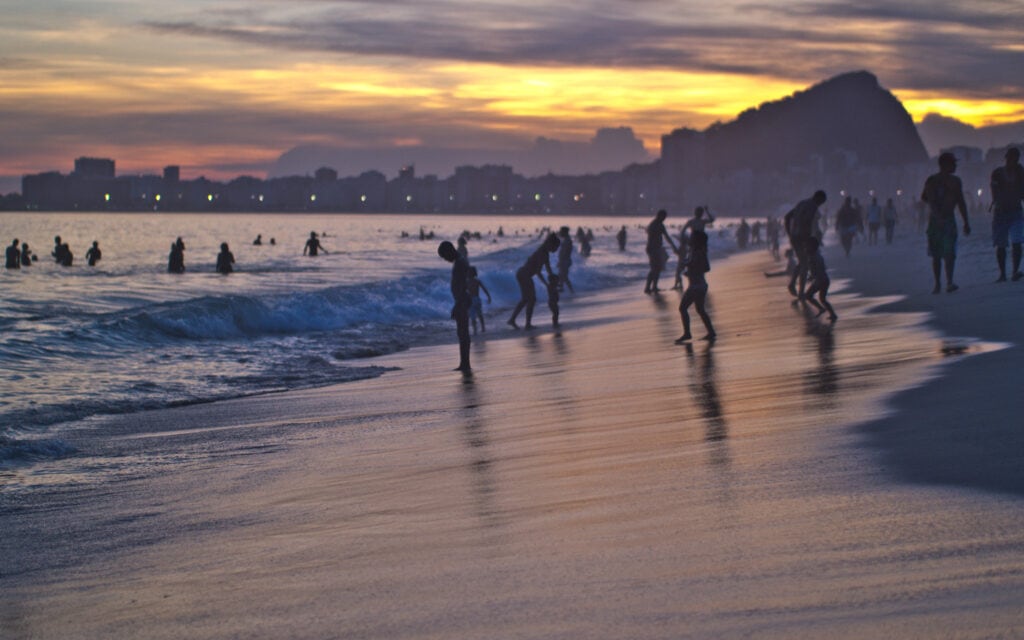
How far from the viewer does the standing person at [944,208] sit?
15.0m

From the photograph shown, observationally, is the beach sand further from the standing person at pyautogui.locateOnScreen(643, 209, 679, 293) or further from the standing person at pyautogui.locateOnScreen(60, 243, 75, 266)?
the standing person at pyautogui.locateOnScreen(60, 243, 75, 266)

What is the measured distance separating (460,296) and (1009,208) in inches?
306

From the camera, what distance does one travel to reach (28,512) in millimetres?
6500

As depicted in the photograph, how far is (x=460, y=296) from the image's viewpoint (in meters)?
14.1

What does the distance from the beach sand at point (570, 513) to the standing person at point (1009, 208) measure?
5145 mm

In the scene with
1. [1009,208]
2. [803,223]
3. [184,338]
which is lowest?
[184,338]

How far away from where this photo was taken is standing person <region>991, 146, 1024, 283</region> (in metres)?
14.8

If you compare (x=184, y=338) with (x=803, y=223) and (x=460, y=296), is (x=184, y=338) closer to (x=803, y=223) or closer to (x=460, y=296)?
(x=460, y=296)

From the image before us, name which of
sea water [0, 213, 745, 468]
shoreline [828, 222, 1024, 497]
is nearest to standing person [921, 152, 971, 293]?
shoreline [828, 222, 1024, 497]

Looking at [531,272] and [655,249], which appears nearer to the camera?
[531,272]

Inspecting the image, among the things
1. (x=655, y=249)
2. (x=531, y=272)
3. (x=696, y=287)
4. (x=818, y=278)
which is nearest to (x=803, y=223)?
(x=818, y=278)

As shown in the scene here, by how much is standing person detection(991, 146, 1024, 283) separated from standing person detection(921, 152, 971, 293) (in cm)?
43

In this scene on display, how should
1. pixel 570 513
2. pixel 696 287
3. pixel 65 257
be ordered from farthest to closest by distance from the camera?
pixel 65 257 → pixel 696 287 → pixel 570 513

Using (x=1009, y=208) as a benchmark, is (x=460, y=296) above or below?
below
